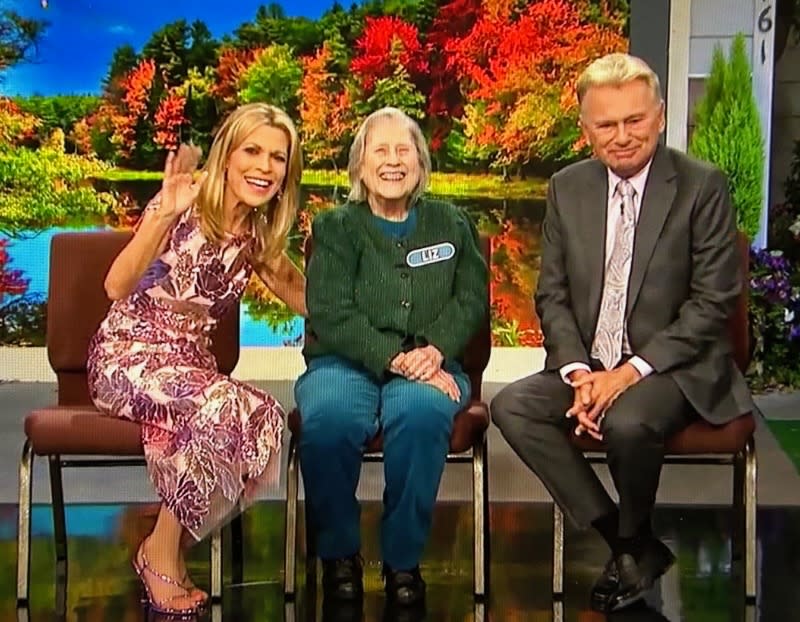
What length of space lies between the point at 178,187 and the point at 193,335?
40cm

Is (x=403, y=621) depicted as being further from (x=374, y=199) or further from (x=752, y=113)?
(x=752, y=113)

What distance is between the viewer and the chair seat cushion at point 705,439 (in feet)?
10.7

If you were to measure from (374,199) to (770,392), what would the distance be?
11.9 feet

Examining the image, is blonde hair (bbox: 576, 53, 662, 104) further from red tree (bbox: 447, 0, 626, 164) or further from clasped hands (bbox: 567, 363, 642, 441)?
red tree (bbox: 447, 0, 626, 164)

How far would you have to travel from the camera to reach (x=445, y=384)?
3348 mm

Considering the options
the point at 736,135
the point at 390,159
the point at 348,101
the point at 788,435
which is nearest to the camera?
the point at 390,159

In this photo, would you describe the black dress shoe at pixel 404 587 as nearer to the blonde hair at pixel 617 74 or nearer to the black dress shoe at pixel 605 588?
the black dress shoe at pixel 605 588

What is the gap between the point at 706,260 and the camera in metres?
3.35

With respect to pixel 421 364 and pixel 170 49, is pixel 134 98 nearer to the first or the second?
pixel 170 49

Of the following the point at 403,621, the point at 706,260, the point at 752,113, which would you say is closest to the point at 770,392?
the point at 752,113

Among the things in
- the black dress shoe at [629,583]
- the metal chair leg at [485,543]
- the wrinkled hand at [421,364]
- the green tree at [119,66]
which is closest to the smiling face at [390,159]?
the wrinkled hand at [421,364]

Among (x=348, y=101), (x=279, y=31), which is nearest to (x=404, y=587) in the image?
(x=348, y=101)

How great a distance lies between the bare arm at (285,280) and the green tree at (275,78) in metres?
3.22

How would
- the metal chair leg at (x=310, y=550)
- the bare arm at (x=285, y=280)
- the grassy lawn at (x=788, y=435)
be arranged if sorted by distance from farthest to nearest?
the grassy lawn at (x=788, y=435) → the bare arm at (x=285, y=280) → the metal chair leg at (x=310, y=550)
